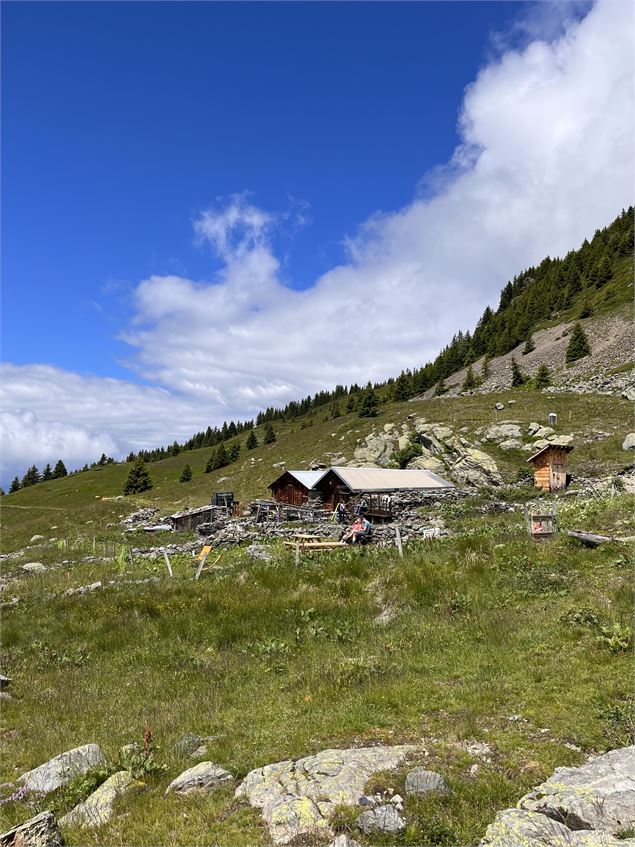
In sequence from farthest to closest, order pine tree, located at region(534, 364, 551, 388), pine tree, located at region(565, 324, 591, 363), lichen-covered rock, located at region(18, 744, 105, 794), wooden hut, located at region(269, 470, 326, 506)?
pine tree, located at region(565, 324, 591, 363)
pine tree, located at region(534, 364, 551, 388)
wooden hut, located at region(269, 470, 326, 506)
lichen-covered rock, located at region(18, 744, 105, 794)

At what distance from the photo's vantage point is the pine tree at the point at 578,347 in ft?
303

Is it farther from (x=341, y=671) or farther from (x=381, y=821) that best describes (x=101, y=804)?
(x=341, y=671)

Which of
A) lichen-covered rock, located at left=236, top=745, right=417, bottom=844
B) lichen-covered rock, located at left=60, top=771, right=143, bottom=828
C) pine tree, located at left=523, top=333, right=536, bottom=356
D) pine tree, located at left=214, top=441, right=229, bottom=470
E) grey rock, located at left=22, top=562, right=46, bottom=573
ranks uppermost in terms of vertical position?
pine tree, located at left=523, top=333, right=536, bottom=356

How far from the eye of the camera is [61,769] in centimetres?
887

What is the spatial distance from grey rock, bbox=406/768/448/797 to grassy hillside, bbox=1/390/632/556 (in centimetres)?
4410

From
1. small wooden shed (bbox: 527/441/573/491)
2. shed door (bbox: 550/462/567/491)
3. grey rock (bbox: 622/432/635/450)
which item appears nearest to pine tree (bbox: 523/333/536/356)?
grey rock (bbox: 622/432/635/450)

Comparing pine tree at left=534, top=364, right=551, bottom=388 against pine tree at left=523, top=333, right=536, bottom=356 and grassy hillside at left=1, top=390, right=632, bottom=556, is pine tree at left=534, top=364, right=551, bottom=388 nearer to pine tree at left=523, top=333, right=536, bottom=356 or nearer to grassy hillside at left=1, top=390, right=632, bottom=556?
grassy hillside at left=1, top=390, right=632, bottom=556

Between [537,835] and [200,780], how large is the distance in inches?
199

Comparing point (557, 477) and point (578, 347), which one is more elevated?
point (578, 347)

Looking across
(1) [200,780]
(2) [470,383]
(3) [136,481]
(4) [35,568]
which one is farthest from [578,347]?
(1) [200,780]

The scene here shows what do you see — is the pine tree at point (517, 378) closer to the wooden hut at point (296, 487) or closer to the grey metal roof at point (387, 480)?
the grey metal roof at point (387, 480)

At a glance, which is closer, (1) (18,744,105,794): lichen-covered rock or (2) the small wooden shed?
(1) (18,744,105,794): lichen-covered rock

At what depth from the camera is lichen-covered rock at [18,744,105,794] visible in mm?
8602

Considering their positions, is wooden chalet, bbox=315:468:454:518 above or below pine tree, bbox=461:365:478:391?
below
